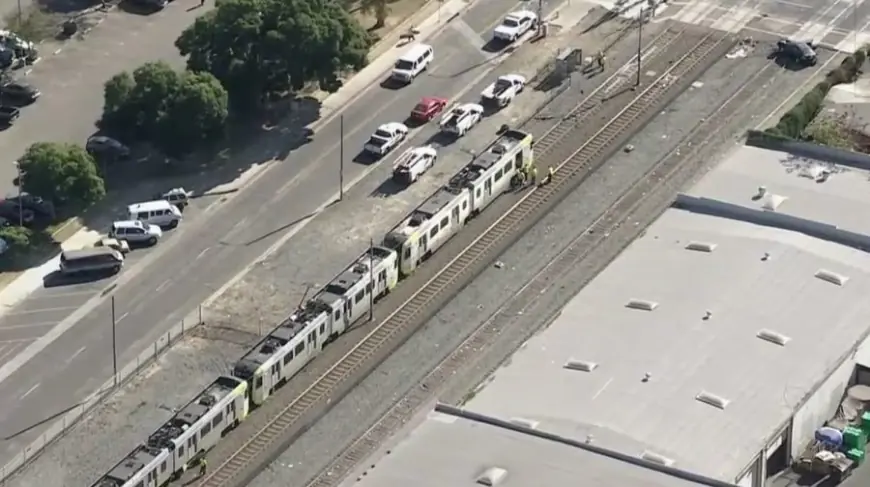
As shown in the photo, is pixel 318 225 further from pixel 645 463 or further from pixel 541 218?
pixel 645 463

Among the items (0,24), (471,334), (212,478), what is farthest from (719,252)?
(0,24)

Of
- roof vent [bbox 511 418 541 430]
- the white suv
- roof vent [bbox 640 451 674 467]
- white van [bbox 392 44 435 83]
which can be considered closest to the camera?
roof vent [bbox 640 451 674 467]

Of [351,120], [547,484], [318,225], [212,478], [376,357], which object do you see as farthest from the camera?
[351,120]

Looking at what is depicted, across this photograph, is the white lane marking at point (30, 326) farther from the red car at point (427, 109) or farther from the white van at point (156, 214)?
the red car at point (427, 109)

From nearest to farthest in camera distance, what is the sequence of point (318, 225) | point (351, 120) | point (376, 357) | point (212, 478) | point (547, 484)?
point (547, 484)
point (212, 478)
point (376, 357)
point (318, 225)
point (351, 120)

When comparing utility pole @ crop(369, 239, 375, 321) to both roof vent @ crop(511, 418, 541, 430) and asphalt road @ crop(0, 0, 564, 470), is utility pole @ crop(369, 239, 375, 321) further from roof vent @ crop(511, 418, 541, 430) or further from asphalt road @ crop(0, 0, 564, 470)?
roof vent @ crop(511, 418, 541, 430)

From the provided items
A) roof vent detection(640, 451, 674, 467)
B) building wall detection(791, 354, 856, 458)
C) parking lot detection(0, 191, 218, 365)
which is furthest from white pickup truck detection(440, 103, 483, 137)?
roof vent detection(640, 451, 674, 467)
